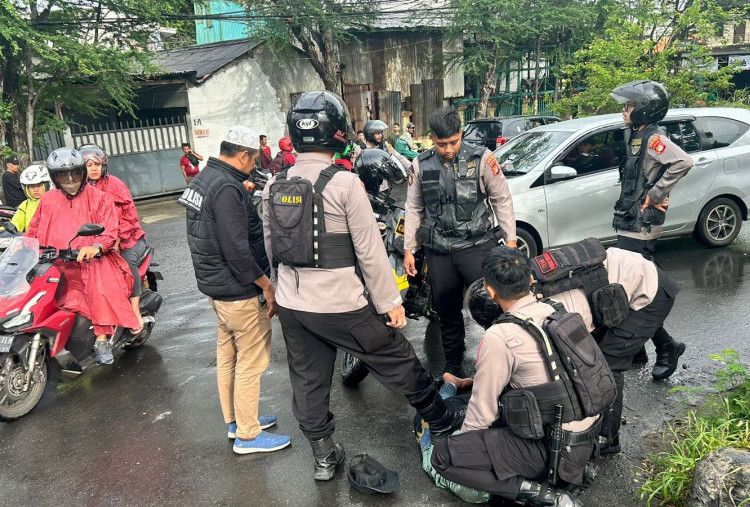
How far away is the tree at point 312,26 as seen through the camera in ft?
54.1

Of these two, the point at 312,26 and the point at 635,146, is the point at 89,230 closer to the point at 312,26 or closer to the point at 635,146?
the point at 635,146

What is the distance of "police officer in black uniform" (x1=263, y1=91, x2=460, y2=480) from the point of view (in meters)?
2.98

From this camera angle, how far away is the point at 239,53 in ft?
56.7

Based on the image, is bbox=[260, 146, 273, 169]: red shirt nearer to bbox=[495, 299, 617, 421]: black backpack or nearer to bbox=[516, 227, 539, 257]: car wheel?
bbox=[516, 227, 539, 257]: car wheel

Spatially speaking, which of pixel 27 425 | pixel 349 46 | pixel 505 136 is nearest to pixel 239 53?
pixel 349 46

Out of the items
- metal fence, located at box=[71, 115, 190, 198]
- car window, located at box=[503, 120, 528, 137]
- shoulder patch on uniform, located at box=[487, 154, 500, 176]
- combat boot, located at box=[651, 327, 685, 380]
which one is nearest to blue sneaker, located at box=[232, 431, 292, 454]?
shoulder patch on uniform, located at box=[487, 154, 500, 176]

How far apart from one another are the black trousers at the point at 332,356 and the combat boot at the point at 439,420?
46 millimetres

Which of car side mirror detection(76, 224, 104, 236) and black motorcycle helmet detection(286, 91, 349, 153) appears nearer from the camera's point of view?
black motorcycle helmet detection(286, 91, 349, 153)

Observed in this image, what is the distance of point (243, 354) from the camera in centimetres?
353

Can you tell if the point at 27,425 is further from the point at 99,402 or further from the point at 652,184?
the point at 652,184

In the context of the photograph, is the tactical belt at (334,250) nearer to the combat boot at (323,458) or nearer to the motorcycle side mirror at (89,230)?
the combat boot at (323,458)

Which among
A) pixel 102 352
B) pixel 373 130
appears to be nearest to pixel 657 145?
pixel 373 130

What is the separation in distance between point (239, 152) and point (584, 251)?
1907 mm

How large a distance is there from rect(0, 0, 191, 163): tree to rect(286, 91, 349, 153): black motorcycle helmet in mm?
9896
